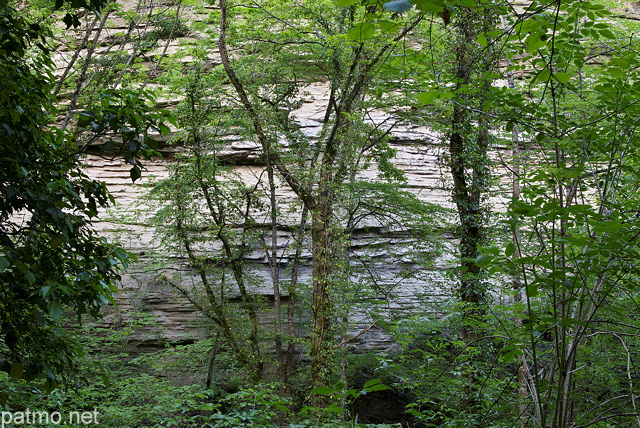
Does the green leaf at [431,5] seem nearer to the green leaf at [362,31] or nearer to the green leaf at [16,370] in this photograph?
the green leaf at [362,31]

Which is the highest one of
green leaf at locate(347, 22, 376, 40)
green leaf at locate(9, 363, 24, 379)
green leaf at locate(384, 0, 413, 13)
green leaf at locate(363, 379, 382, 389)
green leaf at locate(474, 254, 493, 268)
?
green leaf at locate(384, 0, 413, 13)

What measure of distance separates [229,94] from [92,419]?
194 inches

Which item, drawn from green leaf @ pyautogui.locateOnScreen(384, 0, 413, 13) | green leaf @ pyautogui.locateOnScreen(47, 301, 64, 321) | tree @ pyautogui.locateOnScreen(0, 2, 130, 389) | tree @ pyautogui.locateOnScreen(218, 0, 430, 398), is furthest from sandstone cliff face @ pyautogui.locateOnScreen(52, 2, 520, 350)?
green leaf @ pyautogui.locateOnScreen(384, 0, 413, 13)

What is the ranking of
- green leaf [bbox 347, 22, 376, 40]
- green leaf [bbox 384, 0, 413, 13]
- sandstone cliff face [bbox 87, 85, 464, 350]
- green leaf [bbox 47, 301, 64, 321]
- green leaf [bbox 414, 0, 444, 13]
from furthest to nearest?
sandstone cliff face [bbox 87, 85, 464, 350]
green leaf [bbox 47, 301, 64, 321]
green leaf [bbox 347, 22, 376, 40]
green leaf [bbox 414, 0, 444, 13]
green leaf [bbox 384, 0, 413, 13]

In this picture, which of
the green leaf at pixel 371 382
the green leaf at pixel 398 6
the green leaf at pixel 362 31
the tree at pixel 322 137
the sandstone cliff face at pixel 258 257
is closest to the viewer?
the green leaf at pixel 398 6

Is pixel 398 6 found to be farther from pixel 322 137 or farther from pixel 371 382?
pixel 322 137

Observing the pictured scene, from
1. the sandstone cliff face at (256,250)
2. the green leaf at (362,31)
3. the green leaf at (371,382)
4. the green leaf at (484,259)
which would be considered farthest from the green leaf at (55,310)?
the sandstone cliff face at (256,250)

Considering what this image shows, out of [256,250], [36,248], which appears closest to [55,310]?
[36,248]

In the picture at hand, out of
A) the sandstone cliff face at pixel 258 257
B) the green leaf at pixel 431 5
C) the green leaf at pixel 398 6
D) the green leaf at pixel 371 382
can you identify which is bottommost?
the sandstone cliff face at pixel 258 257

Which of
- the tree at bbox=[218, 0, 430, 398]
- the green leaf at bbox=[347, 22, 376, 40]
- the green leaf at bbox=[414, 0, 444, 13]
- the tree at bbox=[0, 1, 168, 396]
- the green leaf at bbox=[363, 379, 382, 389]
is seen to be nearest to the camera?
the green leaf at bbox=[414, 0, 444, 13]

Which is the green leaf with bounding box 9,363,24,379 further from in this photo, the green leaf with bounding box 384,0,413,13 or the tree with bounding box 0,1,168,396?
the green leaf with bounding box 384,0,413,13

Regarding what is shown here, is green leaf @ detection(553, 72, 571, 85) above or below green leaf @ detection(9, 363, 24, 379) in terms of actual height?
above

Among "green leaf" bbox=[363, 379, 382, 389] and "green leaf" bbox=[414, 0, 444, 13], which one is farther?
"green leaf" bbox=[363, 379, 382, 389]

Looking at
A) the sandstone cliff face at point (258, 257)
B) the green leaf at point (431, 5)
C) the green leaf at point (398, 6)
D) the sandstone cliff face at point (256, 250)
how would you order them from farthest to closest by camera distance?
the sandstone cliff face at point (258, 257), the sandstone cliff face at point (256, 250), the green leaf at point (431, 5), the green leaf at point (398, 6)
